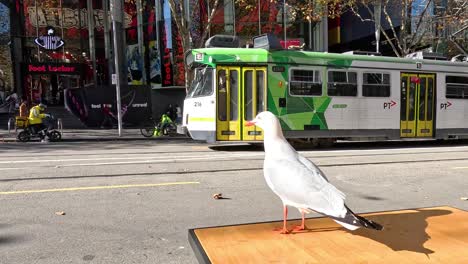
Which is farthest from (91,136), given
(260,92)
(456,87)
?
(456,87)

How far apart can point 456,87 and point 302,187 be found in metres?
15.8

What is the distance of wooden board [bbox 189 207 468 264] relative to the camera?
234cm

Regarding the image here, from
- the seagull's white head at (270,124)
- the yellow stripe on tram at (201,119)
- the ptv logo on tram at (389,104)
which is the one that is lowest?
the yellow stripe on tram at (201,119)

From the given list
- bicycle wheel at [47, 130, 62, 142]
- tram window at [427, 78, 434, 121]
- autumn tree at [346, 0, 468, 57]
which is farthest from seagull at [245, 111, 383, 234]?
autumn tree at [346, 0, 468, 57]

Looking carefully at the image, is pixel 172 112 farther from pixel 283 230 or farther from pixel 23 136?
pixel 283 230

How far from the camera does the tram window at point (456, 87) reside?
52.4 ft

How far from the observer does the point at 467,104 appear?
54.4 feet

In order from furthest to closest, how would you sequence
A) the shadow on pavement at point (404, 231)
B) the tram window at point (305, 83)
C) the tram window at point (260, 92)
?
the tram window at point (305, 83) → the tram window at point (260, 92) → the shadow on pavement at point (404, 231)

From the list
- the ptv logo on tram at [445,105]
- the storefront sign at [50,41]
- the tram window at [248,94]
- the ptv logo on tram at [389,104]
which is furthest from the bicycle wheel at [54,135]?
the ptv logo on tram at [445,105]

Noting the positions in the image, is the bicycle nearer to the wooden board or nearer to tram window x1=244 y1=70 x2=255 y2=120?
tram window x1=244 y1=70 x2=255 y2=120

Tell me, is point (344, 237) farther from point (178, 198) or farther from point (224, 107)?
point (224, 107)

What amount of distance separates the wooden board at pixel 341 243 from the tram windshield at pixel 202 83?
10.3 meters

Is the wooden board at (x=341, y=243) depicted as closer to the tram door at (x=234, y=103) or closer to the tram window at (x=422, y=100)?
the tram door at (x=234, y=103)

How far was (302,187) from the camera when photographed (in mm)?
2529
